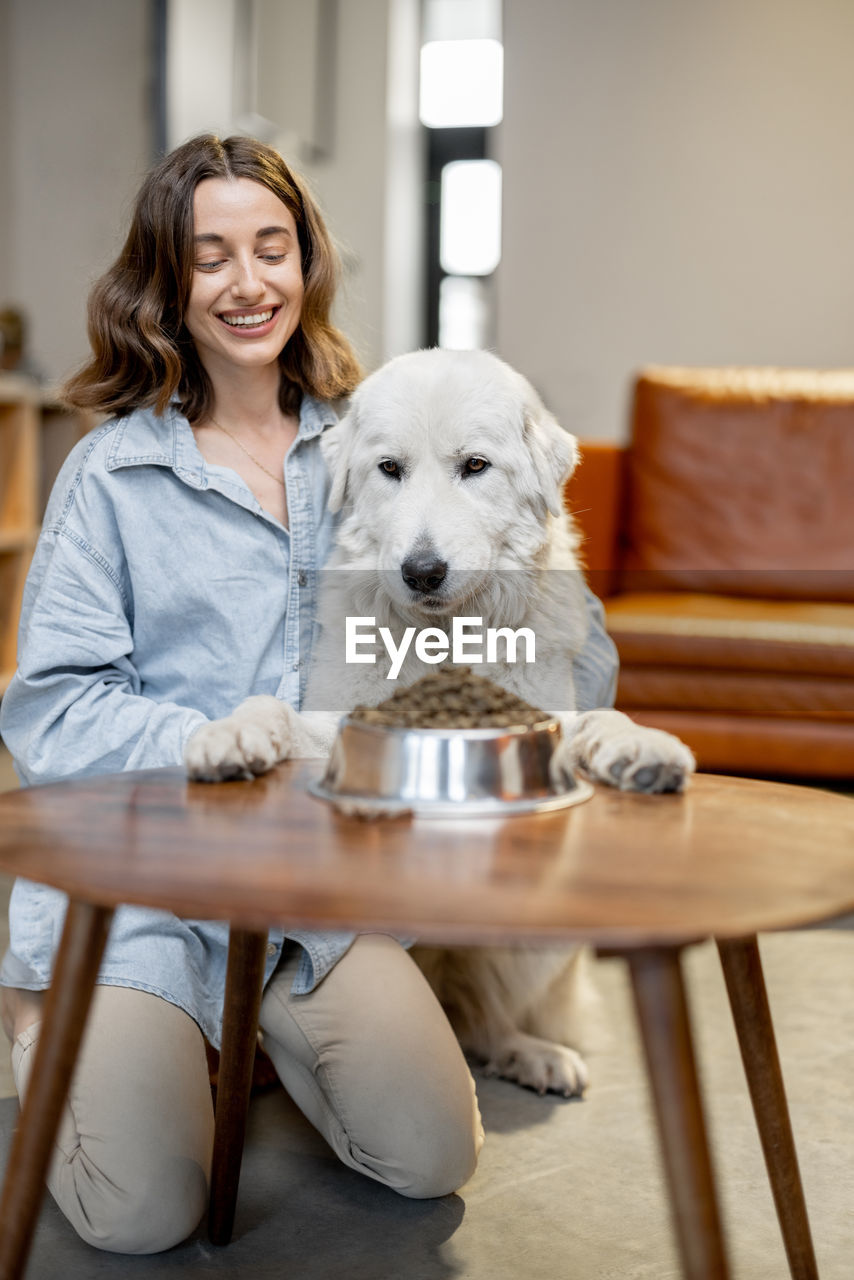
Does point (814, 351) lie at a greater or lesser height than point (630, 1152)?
greater

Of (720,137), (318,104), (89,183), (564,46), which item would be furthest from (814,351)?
(89,183)

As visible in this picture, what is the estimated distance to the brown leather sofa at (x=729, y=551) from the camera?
3564 millimetres

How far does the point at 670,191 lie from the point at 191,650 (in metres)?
4.40

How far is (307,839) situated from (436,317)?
7.63 meters

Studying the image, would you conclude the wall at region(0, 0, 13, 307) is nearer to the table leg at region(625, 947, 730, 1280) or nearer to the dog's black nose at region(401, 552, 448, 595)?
the dog's black nose at region(401, 552, 448, 595)

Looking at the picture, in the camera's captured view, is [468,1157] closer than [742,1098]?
Yes

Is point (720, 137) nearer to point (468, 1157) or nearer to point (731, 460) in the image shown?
point (731, 460)

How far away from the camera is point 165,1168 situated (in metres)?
1.49

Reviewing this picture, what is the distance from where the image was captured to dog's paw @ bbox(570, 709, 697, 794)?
1217 mm

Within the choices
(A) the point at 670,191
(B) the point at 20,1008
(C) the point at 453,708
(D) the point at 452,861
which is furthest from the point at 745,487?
(D) the point at 452,861

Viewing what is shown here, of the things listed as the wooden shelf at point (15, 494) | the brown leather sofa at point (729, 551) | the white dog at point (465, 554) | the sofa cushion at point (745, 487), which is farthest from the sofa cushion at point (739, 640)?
the wooden shelf at point (15, 494)

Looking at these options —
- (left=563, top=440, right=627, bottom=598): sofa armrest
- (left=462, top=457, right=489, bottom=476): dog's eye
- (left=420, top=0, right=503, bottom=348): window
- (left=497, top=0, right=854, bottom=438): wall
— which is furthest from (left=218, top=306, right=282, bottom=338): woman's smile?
(left=420, top=0, right=503, bottom=348): window

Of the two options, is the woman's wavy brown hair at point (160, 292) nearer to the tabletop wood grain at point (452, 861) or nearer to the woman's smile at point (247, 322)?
the woman's smile at point (247, 322)

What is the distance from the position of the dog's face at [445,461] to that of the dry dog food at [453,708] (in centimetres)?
52
